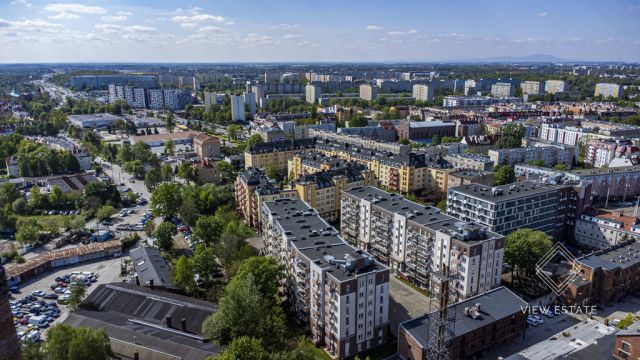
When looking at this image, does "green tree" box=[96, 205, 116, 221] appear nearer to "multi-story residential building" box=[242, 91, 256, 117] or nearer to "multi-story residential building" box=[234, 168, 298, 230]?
"multi-story residential building" box=[234, 168, 298, 230]

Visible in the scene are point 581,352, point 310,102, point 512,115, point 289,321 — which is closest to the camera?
point 581,352

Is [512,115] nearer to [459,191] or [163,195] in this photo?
[459,191]

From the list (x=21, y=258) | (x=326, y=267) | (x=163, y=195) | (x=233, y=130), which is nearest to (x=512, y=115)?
(x=233, y=130)

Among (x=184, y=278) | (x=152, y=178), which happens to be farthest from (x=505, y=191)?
(x=152, y=178)

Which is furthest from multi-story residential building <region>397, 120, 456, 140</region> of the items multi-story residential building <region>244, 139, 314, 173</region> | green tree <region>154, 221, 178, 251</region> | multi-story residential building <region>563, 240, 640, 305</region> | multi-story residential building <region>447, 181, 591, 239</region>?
green tree <region>154, 221, 178, 251</region>

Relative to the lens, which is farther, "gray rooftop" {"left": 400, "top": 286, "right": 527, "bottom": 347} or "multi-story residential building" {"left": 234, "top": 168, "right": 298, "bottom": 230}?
"multi-story residential building" {"left": 234, "top": 168, "right": 298, "bottom": 230}

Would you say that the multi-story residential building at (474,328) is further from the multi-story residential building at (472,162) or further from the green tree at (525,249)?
the multi-story residential building at (472,162)

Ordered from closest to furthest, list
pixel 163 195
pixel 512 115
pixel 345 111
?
pixel 163 195 < pixel 512 115 < pixel 345 111
